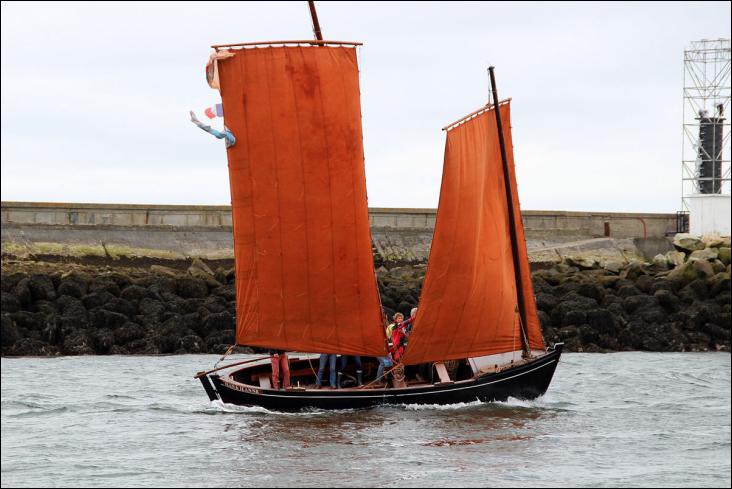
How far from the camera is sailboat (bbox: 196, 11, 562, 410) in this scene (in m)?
27.6

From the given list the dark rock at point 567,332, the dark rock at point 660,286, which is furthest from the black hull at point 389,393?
the dark rock at point 660,286

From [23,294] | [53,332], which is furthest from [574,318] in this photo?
[23,294]

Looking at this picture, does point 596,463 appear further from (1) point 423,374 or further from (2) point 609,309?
(2) point 609,309

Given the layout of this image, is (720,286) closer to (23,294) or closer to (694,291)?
(694,291)

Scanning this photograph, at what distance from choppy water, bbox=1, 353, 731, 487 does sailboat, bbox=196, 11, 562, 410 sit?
55.3 inches

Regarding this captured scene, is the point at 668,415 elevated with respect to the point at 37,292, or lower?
lower

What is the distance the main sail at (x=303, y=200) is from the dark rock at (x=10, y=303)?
1205 centimetres

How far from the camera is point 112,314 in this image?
3791 centimetres

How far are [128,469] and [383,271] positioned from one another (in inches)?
983

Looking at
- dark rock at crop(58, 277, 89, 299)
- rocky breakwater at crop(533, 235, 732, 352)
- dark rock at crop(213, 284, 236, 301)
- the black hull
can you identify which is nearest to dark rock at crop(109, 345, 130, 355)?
dark rock at crop(58, 277, 89, 299)

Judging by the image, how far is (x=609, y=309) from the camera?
134ft

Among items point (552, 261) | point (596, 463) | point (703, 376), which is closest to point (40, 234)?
point (552, 261)

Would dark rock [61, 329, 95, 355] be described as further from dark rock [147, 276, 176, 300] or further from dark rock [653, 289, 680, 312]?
dark rock [653, 289, 680, 312]

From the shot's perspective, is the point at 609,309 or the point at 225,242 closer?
the point at 609,309
